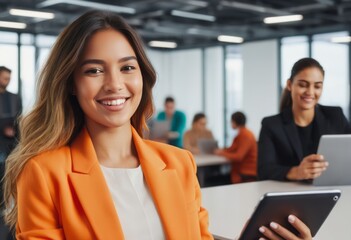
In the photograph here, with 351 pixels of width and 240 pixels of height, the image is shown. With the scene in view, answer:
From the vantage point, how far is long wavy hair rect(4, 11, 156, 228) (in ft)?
4.42

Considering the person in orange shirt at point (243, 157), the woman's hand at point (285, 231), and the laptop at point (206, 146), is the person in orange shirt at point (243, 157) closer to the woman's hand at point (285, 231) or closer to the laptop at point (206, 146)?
the laptop at point (206, 146)

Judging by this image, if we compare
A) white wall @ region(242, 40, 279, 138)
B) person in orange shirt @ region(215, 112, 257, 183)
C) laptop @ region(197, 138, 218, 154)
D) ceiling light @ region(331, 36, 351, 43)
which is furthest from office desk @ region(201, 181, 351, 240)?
white wall @ region(242, 40, 279, 138)

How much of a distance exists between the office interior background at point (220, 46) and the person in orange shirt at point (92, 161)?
685cm

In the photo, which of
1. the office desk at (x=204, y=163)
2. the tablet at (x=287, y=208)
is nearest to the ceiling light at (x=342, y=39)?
the office desk at (x=204, y=163)

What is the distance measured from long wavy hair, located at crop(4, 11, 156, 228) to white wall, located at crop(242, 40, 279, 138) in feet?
32.9

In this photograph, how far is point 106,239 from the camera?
132cm

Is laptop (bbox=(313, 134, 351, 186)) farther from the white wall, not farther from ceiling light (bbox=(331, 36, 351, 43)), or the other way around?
the white wall

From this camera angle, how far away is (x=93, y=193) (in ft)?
4.49

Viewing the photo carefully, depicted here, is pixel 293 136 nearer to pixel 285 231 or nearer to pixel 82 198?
pixel 285 231

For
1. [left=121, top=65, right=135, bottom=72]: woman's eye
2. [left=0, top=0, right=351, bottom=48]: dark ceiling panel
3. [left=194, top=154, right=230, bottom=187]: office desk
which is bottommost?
[left=194, top=154, right=230, bottom=187]: office desk

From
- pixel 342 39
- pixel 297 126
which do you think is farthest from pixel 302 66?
pixel 342 39

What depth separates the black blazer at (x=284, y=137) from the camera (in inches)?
118

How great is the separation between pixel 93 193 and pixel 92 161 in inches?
4.0

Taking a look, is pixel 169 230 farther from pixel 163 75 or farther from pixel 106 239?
pixel 163 75
